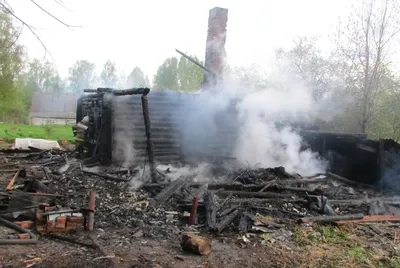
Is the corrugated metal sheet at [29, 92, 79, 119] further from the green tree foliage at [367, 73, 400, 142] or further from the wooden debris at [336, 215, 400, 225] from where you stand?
the wooden debris at [336, 215, 400, 225]

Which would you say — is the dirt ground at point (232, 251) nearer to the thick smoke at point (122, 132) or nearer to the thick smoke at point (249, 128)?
the thick smoke at point (122, 132)

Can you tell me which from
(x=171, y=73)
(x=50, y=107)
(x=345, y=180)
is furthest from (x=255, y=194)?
(x=171, y=73)

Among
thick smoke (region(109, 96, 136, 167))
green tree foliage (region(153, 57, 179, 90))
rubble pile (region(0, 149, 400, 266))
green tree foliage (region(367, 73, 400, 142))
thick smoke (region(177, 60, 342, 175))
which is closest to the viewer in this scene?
rubble pile (region(0, 149, 400, 266))

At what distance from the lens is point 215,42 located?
15141 millimetres

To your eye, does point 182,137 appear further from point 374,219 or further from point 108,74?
point 108,74

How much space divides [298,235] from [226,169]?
455 cm

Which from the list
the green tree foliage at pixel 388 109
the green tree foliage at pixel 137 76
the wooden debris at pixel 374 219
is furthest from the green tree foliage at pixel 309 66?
the green tree foliage at pixel 137 76

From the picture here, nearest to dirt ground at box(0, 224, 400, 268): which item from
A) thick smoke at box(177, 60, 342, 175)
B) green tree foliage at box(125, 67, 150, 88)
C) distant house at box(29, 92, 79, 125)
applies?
thick smoke at box(177, 60, 342, 175)

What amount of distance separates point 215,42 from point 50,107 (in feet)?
122

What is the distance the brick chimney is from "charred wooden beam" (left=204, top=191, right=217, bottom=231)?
952cm

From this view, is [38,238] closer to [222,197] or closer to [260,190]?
[222,197]

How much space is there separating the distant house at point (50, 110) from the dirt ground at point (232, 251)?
40887 mm

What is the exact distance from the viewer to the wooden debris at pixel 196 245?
14.8 ft

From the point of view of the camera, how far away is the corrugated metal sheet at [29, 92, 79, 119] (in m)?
43.5
